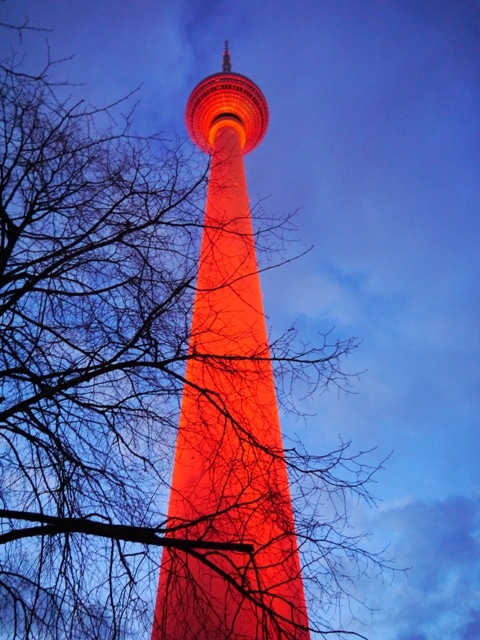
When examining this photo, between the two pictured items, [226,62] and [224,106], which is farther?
[226,62]

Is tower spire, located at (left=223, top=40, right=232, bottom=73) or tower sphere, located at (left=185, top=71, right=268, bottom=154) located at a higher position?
tower spire, located at (left=223, top=40, right=232, bottom=73)

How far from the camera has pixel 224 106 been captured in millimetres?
22094

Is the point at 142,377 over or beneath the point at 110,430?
over

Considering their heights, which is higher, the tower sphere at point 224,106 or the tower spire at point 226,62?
the tower spire at point 226,62

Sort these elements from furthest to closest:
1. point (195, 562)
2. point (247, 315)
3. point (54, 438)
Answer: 1. point (247, 315)
2. point (195, 562)
3. point (54, 438)

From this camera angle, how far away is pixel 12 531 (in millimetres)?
3039

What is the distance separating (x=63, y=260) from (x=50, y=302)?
1.44ft

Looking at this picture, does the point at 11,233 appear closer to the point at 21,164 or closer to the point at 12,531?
the point at 21,164

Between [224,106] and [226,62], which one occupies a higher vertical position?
[226,62]

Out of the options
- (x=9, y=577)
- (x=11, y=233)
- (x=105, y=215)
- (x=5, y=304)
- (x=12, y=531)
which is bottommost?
(x=9, y=577)

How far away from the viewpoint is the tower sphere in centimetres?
2194

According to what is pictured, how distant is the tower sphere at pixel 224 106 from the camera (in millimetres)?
21938

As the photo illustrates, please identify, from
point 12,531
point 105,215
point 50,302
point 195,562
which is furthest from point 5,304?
point 195,562

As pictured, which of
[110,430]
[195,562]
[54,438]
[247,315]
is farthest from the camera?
[247,315]
